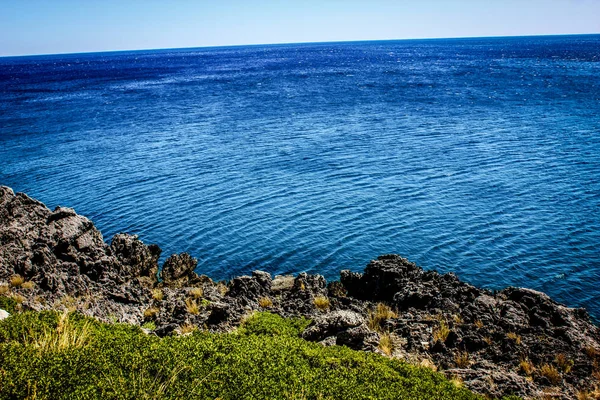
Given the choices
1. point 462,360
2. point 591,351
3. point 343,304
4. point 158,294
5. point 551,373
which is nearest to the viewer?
point 551,373

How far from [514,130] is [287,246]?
1427 inches

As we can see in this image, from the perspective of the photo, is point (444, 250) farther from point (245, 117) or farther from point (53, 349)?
point (245, 117)

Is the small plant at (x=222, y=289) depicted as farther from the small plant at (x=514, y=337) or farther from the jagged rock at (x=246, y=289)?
the small plant at (x=514, y=337)

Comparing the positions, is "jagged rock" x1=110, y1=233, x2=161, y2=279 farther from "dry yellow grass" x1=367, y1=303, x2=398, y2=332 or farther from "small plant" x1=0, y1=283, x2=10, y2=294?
"dry yellow grass" x1=367, y1=303, x2=398, y2=332

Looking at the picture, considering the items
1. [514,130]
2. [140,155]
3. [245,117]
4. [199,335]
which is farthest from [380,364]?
[245,117]

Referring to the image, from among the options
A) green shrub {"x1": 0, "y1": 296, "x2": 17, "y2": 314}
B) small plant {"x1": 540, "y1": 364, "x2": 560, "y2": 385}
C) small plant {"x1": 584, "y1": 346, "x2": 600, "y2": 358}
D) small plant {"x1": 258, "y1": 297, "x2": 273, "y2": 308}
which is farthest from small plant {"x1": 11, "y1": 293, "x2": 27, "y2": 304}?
small plant {"x1": 584, "y1": 346, "x2": 600, "y2": 358}

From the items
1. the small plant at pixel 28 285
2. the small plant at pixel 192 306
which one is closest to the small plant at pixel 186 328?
the small plant at pixel 192 306

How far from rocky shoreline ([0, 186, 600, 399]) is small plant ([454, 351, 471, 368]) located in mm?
45

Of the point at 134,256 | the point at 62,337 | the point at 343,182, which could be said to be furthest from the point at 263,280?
the point at 343,182

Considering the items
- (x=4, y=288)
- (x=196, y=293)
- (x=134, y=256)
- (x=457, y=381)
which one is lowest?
(x=196, y=293)

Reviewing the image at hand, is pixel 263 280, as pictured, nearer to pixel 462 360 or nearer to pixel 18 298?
pixel 462 360

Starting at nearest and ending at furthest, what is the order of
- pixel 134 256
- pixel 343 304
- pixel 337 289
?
pixel 343 304, pixel 337 289, pixel 134 256

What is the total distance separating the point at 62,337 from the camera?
1070 cm

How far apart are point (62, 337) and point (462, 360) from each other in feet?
36.7
